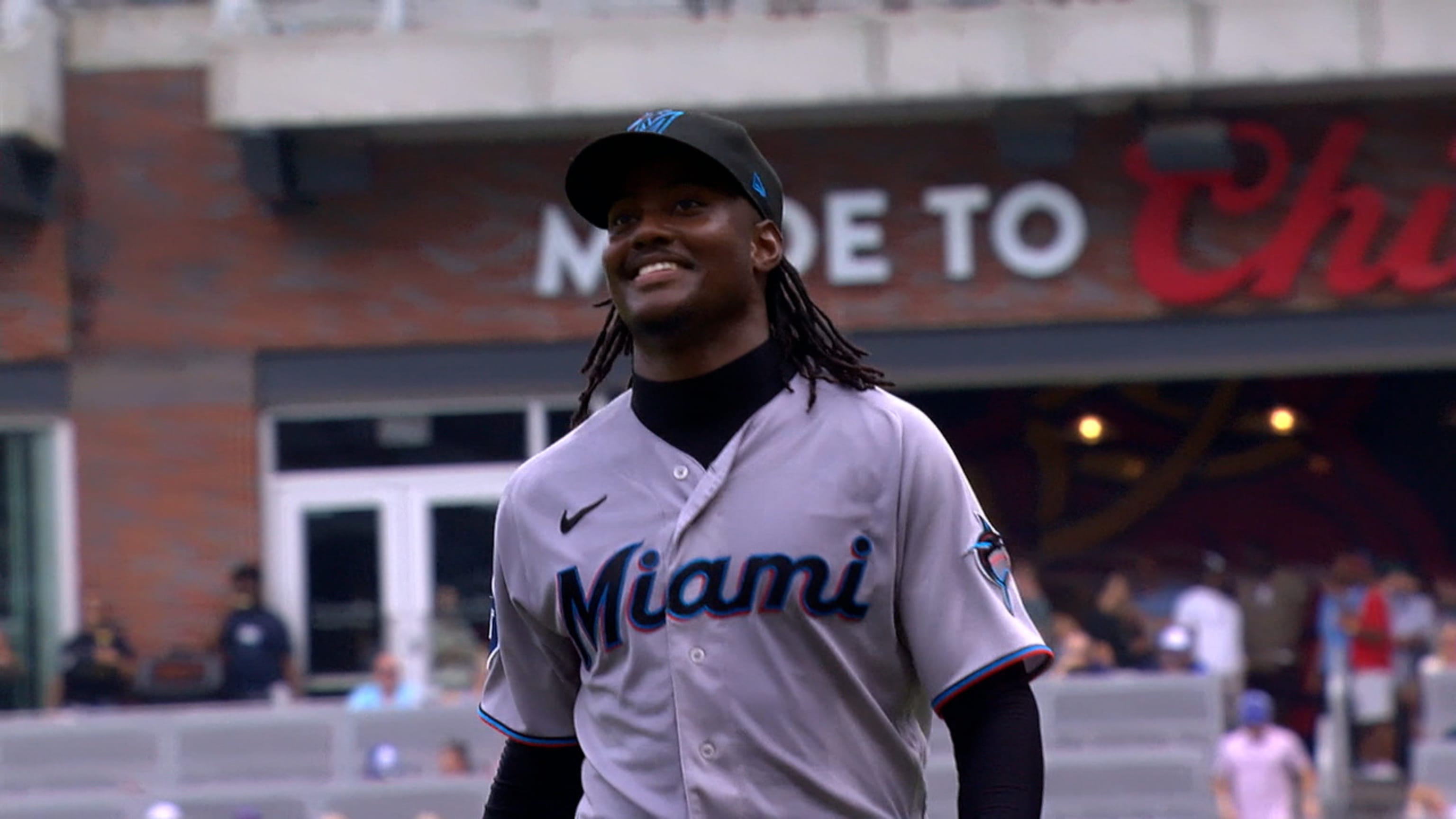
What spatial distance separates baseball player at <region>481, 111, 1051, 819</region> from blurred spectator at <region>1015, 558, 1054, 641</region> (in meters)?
10.2

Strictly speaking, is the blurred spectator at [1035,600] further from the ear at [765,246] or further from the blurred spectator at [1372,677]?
the ear at [765,246]

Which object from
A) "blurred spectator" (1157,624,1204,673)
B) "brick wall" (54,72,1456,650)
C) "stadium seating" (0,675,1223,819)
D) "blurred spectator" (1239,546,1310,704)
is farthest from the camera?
"blurred spectator" (1239,546,1310,704)

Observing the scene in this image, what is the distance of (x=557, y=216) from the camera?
15.3 metres

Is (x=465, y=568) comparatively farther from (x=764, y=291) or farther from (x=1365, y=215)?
(x=764, y=291)

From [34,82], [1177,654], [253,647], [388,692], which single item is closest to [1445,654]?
[1177,654]

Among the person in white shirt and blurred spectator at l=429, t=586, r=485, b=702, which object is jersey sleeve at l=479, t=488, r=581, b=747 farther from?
blurred spectator at l=429, t=586, r=485, b=702

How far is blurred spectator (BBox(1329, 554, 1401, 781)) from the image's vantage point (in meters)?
12.9

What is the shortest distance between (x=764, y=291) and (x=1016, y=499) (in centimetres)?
1647

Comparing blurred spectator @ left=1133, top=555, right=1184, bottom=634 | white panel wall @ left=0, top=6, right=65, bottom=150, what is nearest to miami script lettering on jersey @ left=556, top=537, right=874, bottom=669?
blurred spectator @ left=1133, top=555, right=1184, bottom=634

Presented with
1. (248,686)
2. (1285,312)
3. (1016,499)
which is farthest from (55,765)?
(1016,499)

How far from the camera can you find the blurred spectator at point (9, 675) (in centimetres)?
1461

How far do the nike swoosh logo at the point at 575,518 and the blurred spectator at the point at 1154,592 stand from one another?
1231 centimetres

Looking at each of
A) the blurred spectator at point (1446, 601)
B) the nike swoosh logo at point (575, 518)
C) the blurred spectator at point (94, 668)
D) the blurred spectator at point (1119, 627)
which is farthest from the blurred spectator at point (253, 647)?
the nike swoosh logo at point (575, 518)

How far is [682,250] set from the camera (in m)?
2.59
